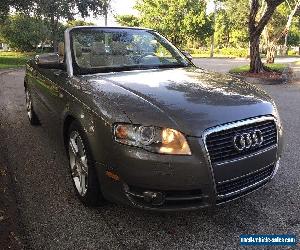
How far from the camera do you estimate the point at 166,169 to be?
286cm

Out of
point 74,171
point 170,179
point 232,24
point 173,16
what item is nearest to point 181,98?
point 170,179

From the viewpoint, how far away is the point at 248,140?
3.08 m

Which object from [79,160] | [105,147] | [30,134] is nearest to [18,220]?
[79,160]

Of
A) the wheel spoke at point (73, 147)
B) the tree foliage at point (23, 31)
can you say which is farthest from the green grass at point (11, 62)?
the wheel spoke at point (73, 147)

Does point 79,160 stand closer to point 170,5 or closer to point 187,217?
point 187,217

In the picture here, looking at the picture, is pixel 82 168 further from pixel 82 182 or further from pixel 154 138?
pixel 154 138

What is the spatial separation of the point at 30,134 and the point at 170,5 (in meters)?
46.4

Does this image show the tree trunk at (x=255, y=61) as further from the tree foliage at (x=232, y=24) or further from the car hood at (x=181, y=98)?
the tree foliage at (x=232, y=24)

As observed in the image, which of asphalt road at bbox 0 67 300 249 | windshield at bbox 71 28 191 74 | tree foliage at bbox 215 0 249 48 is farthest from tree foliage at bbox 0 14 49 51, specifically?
asphalt road at bbox 0 67 300 249

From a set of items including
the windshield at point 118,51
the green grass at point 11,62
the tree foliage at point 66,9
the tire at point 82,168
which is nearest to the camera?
the tire at point 82,168

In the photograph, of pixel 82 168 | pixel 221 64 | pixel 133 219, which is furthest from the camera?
pixel 221 64

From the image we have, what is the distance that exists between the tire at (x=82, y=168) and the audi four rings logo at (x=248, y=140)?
1203mm

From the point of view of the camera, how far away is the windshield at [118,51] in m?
4.37

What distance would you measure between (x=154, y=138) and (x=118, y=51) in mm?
1980
